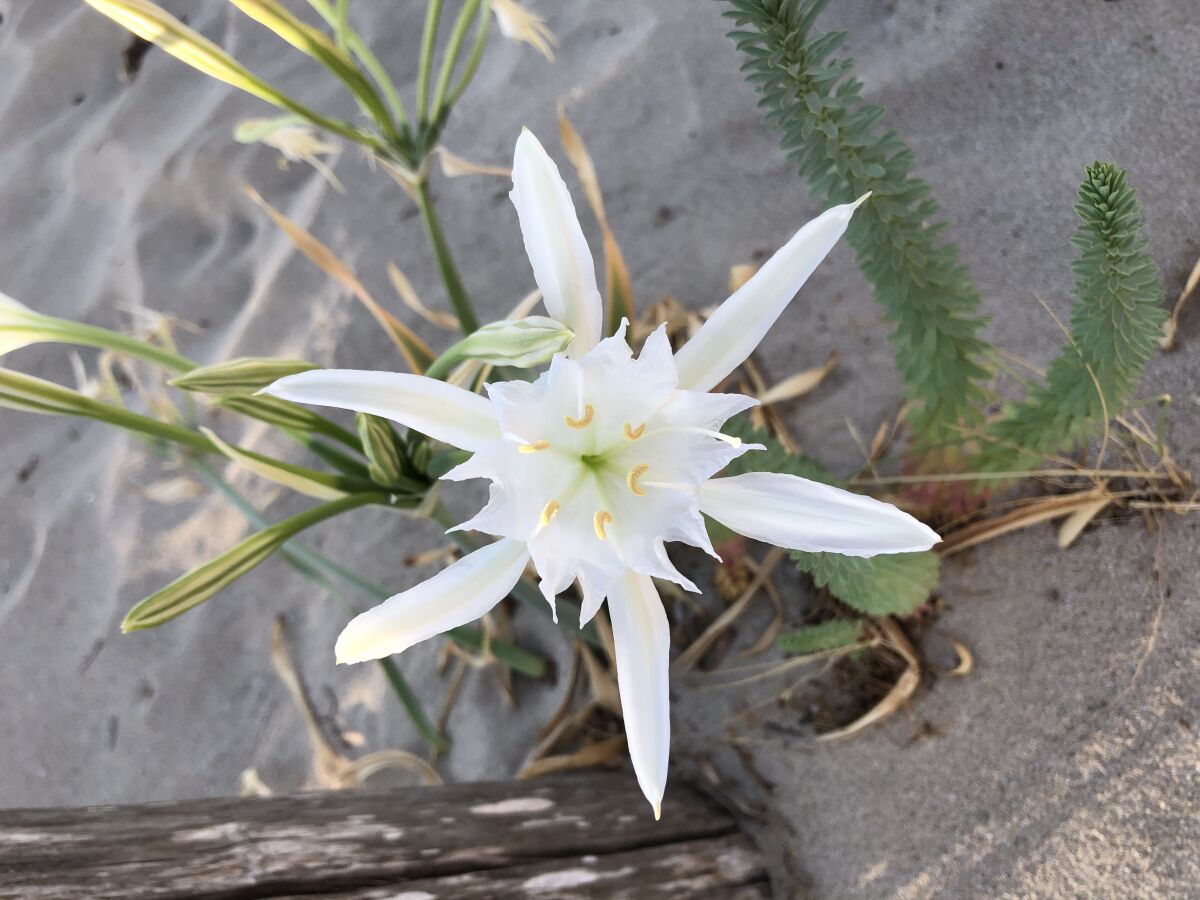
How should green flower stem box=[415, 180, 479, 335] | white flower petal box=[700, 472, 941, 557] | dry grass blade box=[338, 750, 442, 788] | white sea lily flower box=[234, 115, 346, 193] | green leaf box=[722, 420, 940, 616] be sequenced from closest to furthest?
white flower petal box=[700, 472, 941, 557], green leaf box=[722, 420, 940, 616], green flower stem box=[415, 180, 479, 335], white sea lily flower box=[234, 115, 346, 193], dry grass blade box=[338, 750, 442, 788]

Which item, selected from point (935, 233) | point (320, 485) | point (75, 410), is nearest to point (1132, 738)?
point (935, 233)

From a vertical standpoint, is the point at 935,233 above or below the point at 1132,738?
above

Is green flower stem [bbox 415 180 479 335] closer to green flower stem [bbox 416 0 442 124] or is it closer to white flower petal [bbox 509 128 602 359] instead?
green flower stem [bbox 416 0 442 124]

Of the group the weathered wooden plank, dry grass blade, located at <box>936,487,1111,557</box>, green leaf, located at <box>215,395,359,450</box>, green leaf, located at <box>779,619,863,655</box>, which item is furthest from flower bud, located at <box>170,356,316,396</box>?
dry grass blade, located at <box>936,487,1111,557</box>

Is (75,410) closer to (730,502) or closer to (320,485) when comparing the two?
(320,485)

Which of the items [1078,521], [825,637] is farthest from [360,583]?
[1078,521]

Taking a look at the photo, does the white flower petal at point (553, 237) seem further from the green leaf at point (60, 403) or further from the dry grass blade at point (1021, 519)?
the dry grass blade at point (1021, 519)

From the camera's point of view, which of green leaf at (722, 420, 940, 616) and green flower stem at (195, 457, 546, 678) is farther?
green flower stem at (195, 457, 546, 678)
